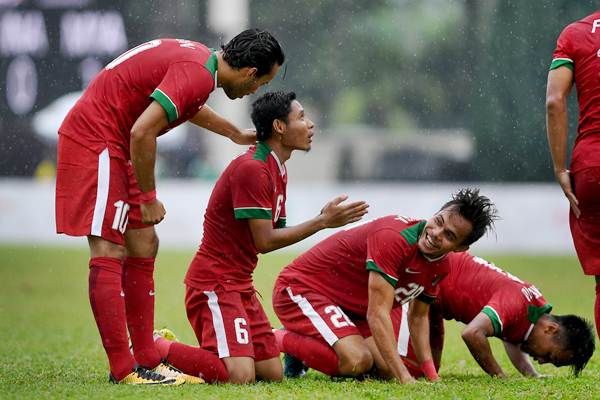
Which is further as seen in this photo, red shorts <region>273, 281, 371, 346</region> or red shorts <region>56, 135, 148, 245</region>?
red shorts <region>273, 281, 371, 346</region>

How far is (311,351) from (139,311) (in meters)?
1.11

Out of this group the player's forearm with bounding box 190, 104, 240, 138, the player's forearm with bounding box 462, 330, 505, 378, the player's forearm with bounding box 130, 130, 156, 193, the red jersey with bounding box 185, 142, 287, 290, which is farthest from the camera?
the player's forearm with bounding box 190, 104, 240, 138

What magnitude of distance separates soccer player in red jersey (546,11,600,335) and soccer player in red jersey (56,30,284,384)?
1581 mm

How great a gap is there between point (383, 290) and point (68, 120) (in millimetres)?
2015

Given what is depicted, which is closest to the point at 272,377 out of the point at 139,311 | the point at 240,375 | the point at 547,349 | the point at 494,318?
the point at 240,375

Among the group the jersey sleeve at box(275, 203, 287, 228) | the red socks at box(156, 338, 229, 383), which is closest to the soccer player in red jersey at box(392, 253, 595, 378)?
the jersey sleeve at box(275, 203, 287, 228)

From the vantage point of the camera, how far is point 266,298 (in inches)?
458

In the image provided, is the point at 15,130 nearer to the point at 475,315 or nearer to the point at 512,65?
the point at 512,65

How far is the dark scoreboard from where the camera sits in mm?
18328

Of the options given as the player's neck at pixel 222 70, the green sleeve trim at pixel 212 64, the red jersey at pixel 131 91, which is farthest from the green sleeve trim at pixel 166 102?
the player's neck at pixel 222 70

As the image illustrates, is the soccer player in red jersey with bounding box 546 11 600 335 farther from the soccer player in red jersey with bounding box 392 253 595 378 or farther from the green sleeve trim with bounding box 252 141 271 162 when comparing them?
the green sleeve trim with bounding box 252 141 271 162

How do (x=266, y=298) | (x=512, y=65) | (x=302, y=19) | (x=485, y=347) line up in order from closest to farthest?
1. (x=485, y=347)
2. (x=266, y=298)
3. (x=512, y=65)
4. (x=302, y=19)

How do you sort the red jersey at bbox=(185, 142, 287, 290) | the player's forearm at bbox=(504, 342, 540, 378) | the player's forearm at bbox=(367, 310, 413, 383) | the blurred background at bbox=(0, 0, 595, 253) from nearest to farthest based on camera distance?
the player's forearm at bbox=(367, 310, 413, 383) < the red jersey at bbox=(185, 142, 287, 290) < the player's forearm at bbox=(504, 342, 540, 378) < the blurred background at bbox=(0, 0, 595, 253)

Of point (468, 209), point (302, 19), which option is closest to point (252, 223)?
point (468, 209)
